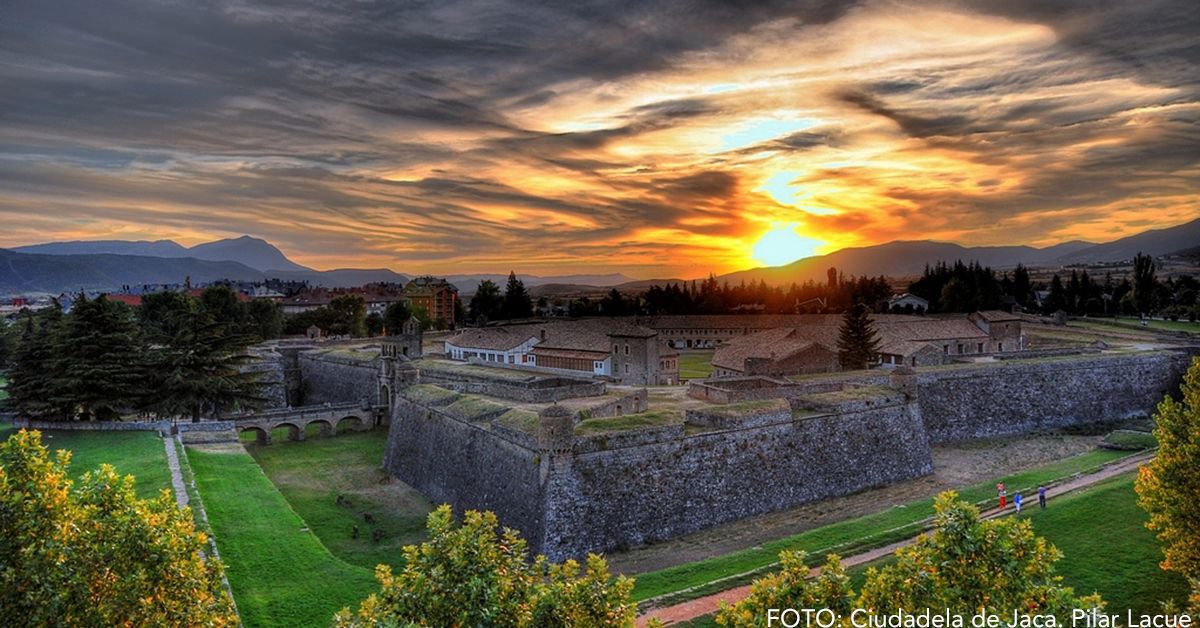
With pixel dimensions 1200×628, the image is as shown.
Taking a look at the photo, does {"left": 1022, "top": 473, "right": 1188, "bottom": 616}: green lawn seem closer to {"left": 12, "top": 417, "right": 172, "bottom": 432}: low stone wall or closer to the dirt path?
the dirt path

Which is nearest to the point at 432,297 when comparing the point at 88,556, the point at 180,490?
the point at 180,490

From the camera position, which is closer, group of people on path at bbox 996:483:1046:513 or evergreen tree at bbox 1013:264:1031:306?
group of people on path at bbox 996:483:1046:513

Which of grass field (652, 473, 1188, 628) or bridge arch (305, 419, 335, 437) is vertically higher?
grass field (652, 473, 1188, 628)

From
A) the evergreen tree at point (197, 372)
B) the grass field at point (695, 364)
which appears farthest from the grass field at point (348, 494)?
the grass field at point (695, 364)

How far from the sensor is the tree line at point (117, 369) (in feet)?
108

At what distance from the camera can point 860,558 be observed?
19.0 m

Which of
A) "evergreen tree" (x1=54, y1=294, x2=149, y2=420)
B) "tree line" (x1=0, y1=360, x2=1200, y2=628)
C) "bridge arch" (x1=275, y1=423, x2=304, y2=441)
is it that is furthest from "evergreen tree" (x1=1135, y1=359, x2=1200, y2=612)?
"evergreen tree" (x1=54, y1=294, x2=149, y2=420)

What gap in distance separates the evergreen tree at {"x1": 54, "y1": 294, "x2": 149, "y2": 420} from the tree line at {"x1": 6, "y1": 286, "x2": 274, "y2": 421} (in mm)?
41

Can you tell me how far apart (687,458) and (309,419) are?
26416mm

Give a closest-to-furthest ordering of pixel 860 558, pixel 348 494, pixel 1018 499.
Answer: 1. pixel 860 558
2. pixel 1018 499
3. pixel 348 494

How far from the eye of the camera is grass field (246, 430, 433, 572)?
2377cm

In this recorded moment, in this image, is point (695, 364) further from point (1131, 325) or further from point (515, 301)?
point (1131, 325)

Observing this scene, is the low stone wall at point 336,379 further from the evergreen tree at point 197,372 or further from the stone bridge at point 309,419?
the evergreen tree at point 197,372

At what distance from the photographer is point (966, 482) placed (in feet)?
96.8
